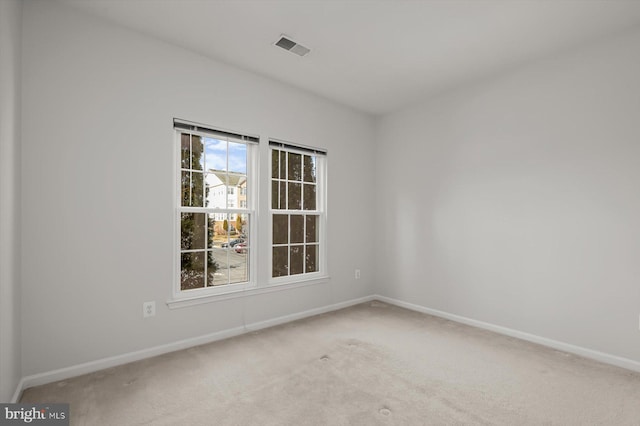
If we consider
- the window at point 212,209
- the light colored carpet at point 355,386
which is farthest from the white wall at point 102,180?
the light colored carpet at point 355,386

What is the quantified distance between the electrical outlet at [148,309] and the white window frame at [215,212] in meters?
0.13

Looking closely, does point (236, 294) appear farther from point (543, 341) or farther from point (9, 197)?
point (543, 341)

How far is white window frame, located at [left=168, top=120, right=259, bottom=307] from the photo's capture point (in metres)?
2.90

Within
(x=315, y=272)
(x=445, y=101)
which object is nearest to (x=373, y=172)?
(x=445, y=101)

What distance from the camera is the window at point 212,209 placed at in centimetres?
299

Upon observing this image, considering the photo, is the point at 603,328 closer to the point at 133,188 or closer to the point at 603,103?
the point at 603,103

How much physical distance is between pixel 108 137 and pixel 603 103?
4.17 meters

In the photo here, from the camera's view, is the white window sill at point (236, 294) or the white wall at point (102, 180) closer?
the white wall at point (102, 180)

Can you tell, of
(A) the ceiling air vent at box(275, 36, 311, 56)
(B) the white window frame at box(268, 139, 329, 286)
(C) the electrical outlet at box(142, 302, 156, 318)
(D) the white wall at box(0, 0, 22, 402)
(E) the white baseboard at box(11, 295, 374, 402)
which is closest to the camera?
(D) the white wall at box(0, 0, 22, 402)

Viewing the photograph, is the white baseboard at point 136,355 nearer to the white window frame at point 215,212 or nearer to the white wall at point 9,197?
the white wall at point 9,197

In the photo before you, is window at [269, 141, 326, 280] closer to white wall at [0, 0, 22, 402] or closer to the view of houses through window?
the view of houses through window

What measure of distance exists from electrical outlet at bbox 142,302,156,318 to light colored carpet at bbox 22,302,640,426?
37 cm

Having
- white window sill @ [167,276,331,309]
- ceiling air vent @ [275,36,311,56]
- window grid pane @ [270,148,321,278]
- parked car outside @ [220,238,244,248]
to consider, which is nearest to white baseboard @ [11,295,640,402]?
white window sill @ [167,276,331,309]

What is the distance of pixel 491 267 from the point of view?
3418mm
